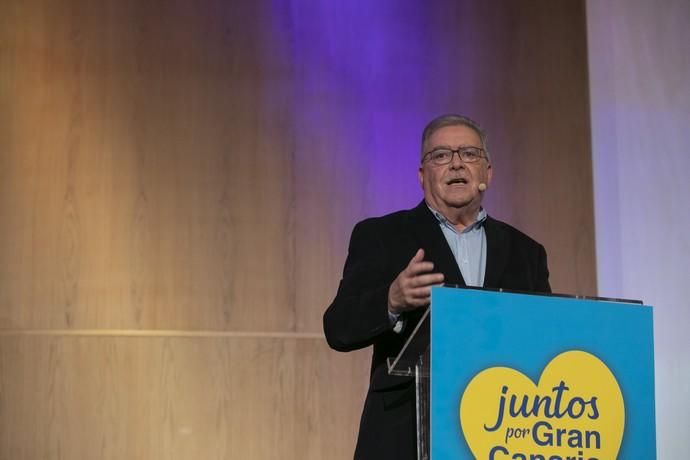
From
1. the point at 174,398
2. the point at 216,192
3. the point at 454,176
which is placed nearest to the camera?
the point at 454,176

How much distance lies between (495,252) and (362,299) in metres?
0.45

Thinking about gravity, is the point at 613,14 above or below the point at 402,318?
above

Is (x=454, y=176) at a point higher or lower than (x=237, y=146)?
lower

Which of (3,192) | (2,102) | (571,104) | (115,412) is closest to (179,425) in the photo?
(115,412)

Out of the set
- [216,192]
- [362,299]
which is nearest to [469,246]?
[362,299]

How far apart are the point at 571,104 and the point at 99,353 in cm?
238

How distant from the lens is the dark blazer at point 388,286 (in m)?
1.89

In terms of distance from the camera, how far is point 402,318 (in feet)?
6.22

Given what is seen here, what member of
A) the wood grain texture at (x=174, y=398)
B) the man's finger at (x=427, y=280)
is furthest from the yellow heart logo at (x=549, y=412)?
the wood grain texture at (x=174, y=398)

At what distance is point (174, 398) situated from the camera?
3549 mm

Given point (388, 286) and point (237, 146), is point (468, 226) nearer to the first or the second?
point (388, 286)

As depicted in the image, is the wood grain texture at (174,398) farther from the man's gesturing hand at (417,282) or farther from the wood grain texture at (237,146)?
the man's gesturing hand at (417,282)

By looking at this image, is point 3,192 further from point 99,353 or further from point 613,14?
point 613,14

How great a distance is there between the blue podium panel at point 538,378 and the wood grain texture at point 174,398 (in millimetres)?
2134
